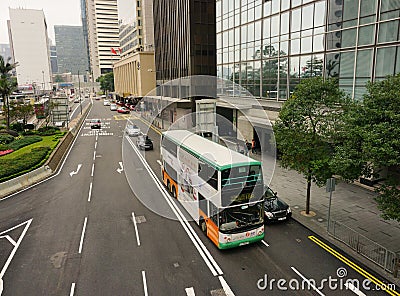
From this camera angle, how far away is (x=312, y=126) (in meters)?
14.5

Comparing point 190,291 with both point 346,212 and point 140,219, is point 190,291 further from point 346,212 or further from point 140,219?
point 346,212

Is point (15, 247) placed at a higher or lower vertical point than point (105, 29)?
lower

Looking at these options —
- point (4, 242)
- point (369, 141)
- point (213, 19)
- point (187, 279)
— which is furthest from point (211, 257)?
point (213, 19)

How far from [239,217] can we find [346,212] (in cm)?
730

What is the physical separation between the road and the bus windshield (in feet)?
3.93

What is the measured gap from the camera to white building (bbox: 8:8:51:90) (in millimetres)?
152250

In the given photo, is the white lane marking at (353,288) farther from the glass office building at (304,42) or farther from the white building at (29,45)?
the white building at (29,45)

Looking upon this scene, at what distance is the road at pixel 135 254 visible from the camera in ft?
34.8

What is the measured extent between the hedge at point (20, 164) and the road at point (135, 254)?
234 cm

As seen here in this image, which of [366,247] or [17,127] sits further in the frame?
[17,127]

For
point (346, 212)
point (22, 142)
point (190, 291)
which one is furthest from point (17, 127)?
point (346, 212)

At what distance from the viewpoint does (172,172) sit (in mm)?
18766

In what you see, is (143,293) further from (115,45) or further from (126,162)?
(115,45)

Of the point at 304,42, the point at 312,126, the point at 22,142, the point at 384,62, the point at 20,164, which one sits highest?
the point at 304,42
